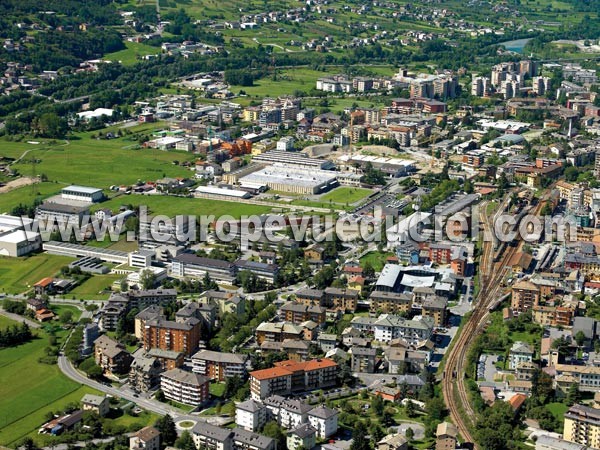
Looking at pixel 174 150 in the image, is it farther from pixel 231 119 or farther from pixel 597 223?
pixel 597 223

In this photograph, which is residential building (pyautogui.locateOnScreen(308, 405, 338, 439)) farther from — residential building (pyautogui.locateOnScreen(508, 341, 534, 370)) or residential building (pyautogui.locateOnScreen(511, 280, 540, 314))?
residential building (pyautogui.locateOnScreen(511, 280, 540, 314))

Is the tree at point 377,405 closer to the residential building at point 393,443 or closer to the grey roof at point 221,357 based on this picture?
the residential building at point 393,443

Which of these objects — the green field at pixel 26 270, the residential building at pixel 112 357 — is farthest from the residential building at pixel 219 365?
the green field at pixel 26 270

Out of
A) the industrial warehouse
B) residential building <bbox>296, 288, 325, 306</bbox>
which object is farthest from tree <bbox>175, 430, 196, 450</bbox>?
the industrial warehouse

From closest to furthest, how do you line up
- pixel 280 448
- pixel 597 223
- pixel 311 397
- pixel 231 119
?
pixel 280 448 < pixel 311 397 < pixel 597 223 < pixel 231 119

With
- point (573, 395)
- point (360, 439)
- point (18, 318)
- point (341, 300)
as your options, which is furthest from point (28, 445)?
point (573, 395)

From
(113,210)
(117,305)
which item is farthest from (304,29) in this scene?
(117,305)
